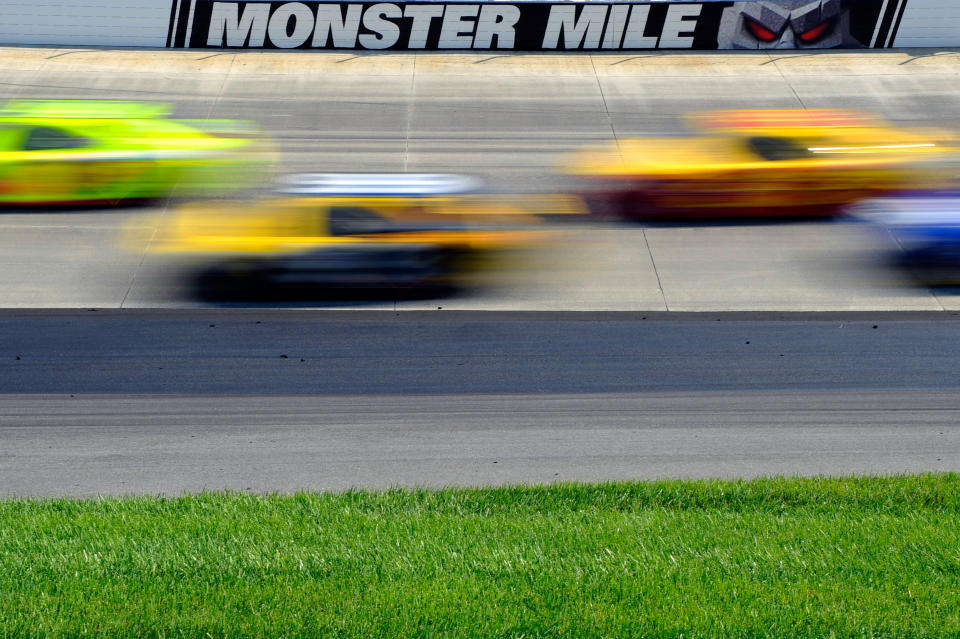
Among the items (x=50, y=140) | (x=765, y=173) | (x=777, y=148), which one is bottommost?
(x=50, y=140)

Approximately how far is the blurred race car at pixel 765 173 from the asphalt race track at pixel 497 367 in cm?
37

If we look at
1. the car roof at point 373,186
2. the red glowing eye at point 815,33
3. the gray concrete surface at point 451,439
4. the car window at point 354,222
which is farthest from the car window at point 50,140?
the red glowing eye at point 815,33

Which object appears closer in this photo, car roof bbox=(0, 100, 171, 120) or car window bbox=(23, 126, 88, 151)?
car window bbox=(23, 126, 88, 151)

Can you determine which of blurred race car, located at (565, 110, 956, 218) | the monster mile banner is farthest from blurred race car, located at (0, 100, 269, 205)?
the monster mile banner

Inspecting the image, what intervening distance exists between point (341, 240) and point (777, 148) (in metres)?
6.70

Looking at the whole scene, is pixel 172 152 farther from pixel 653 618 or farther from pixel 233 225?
pixel 653 618

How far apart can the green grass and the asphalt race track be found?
81 centimetres

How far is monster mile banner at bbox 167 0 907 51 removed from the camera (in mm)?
25844

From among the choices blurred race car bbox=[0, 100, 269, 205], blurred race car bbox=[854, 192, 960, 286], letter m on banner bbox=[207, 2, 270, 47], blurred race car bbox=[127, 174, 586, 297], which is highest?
blurred race car bbox=[854, 192, 960, 286]

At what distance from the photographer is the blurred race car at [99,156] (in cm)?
1539

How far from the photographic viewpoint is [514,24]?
26031 millimetres

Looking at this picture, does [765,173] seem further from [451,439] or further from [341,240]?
[451,439]

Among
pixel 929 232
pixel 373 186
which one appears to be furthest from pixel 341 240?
pixel 929 232

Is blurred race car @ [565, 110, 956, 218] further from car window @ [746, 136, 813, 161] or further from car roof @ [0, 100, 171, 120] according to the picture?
car roof @ [0, 100, 171, 120]
